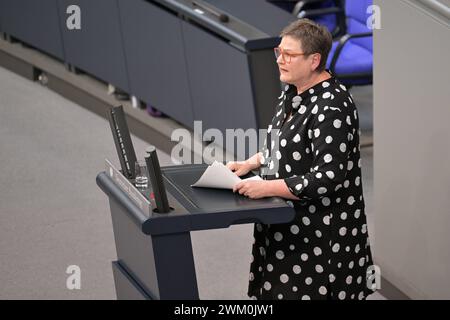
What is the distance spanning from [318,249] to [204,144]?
10.7 ft

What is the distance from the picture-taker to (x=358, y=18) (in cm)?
670

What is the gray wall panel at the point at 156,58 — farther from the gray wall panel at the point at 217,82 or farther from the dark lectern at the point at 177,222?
the dark lectern at the point at 177,222

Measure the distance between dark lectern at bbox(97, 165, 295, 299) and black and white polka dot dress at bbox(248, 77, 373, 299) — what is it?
0.67 ft

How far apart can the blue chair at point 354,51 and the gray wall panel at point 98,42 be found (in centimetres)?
162

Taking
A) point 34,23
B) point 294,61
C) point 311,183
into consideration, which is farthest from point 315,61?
point 34,23

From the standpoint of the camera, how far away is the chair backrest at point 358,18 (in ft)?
21.8

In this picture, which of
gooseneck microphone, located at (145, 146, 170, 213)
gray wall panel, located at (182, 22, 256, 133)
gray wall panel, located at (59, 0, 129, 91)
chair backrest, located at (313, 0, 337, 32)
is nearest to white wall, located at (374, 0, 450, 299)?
gray wall panel, located at (182, 22, 256, 133)

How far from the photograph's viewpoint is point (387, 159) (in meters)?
4.56

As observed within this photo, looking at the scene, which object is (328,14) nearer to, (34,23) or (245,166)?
(34,23)

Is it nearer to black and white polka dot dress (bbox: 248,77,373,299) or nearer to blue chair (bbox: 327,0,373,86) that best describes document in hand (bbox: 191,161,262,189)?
black and white polka dot dress (bbox: 248,77,373,299)

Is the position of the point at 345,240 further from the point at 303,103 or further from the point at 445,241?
the point at 445,241

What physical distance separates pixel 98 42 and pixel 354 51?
200 cm

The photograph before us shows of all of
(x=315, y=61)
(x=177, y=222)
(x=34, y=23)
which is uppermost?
(x=34, y=23)
